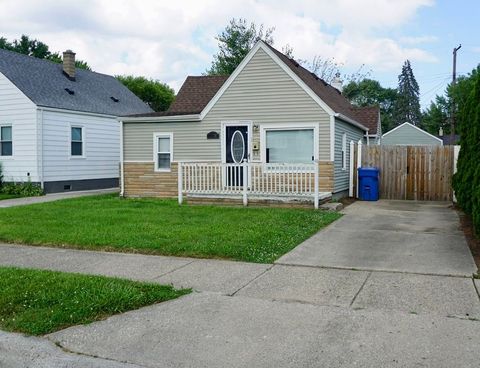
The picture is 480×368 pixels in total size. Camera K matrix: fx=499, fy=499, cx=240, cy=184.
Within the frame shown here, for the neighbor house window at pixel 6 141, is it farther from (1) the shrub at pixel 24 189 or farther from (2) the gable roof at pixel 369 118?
(2) the gable roof at pixel 369 118

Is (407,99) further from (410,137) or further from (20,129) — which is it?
(20,129)

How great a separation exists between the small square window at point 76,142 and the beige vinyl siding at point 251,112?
4.82 meters

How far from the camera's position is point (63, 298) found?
545cm

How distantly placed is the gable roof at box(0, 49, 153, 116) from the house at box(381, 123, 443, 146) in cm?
3017

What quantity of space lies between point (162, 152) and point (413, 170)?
27.5 ft

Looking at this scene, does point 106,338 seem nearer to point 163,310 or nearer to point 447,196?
point 163,310

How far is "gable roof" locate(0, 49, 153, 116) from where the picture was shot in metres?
19.4

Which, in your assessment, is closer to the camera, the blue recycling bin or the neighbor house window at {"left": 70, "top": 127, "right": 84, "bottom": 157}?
the blue recycling bin

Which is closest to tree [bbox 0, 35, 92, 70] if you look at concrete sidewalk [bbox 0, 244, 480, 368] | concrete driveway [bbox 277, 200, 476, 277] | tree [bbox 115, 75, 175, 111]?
tree [bbox 115, 75, 175, 111]

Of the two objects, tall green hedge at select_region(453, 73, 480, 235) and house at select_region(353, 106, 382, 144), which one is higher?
house at select_region(353, 106, 382, 144)

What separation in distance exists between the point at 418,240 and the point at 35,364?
272 inches

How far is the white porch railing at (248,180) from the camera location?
1362 centimetres

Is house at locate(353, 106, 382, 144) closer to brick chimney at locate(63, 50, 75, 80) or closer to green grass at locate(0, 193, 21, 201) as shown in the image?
brick chimney at locate(63, 50, 75, 80)

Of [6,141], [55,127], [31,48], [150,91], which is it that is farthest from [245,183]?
[31,48]
